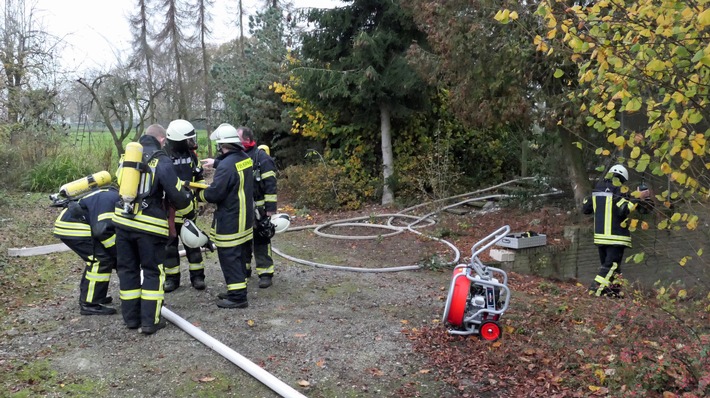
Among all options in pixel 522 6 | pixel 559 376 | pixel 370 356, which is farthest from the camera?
pixel 522 6

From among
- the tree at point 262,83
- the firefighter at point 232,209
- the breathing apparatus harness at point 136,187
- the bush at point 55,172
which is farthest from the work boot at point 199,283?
the bush at point 55,172

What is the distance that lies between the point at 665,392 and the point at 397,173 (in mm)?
9404

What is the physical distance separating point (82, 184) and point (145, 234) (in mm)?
1084

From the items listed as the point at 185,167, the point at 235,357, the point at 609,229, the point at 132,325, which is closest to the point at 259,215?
the point at 185,167

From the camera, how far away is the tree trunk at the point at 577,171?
1002 cm

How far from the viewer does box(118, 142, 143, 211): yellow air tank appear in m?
5.13

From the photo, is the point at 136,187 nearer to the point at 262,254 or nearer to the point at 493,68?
the point at 262,254

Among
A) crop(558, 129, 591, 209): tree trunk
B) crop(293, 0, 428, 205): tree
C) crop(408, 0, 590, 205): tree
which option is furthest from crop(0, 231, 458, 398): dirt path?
crop(293, 0, 428, 205): tree

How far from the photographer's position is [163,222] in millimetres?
5363

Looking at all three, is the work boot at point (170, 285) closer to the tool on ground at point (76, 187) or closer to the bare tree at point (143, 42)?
the tool on ground at point (76, 187)

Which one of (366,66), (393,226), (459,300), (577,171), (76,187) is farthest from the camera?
(366,66)

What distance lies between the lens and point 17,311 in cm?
605

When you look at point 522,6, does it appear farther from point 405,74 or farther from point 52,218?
point 52,218

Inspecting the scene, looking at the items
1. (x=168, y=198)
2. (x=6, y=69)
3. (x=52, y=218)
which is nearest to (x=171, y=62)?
(x=6, y=69)
